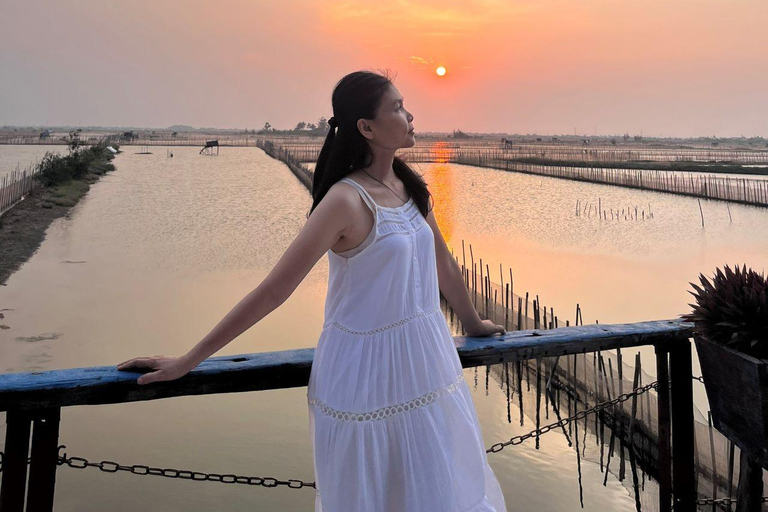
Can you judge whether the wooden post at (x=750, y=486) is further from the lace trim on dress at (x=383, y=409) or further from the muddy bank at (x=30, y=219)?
the muddy bank at (x=30, y=219)

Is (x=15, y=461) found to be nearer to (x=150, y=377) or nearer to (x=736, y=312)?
(x=150, y=377)

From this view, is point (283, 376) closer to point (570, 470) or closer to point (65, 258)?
point (570, 470)

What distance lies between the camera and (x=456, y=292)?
157cm

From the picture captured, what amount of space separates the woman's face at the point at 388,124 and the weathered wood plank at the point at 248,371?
1.45ft

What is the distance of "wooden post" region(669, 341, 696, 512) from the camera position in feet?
5.31

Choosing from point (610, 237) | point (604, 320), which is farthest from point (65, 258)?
point (610, 237)

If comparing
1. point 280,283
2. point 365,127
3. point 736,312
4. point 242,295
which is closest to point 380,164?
point 365,127

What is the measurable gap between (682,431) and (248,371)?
3.35 feet

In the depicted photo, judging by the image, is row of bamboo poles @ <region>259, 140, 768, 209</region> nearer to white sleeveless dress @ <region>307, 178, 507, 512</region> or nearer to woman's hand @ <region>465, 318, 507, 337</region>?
woman's hand @ <region>465, 318, 507, 337</region>

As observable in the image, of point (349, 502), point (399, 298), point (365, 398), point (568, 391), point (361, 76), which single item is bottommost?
point (568, 391)

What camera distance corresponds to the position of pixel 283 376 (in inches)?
52.8

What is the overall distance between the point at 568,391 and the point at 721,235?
1125 centimetres

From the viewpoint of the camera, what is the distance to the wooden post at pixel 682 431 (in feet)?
5.31

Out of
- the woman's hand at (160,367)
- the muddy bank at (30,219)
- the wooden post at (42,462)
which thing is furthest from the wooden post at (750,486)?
the muddy bank at (30,219)
